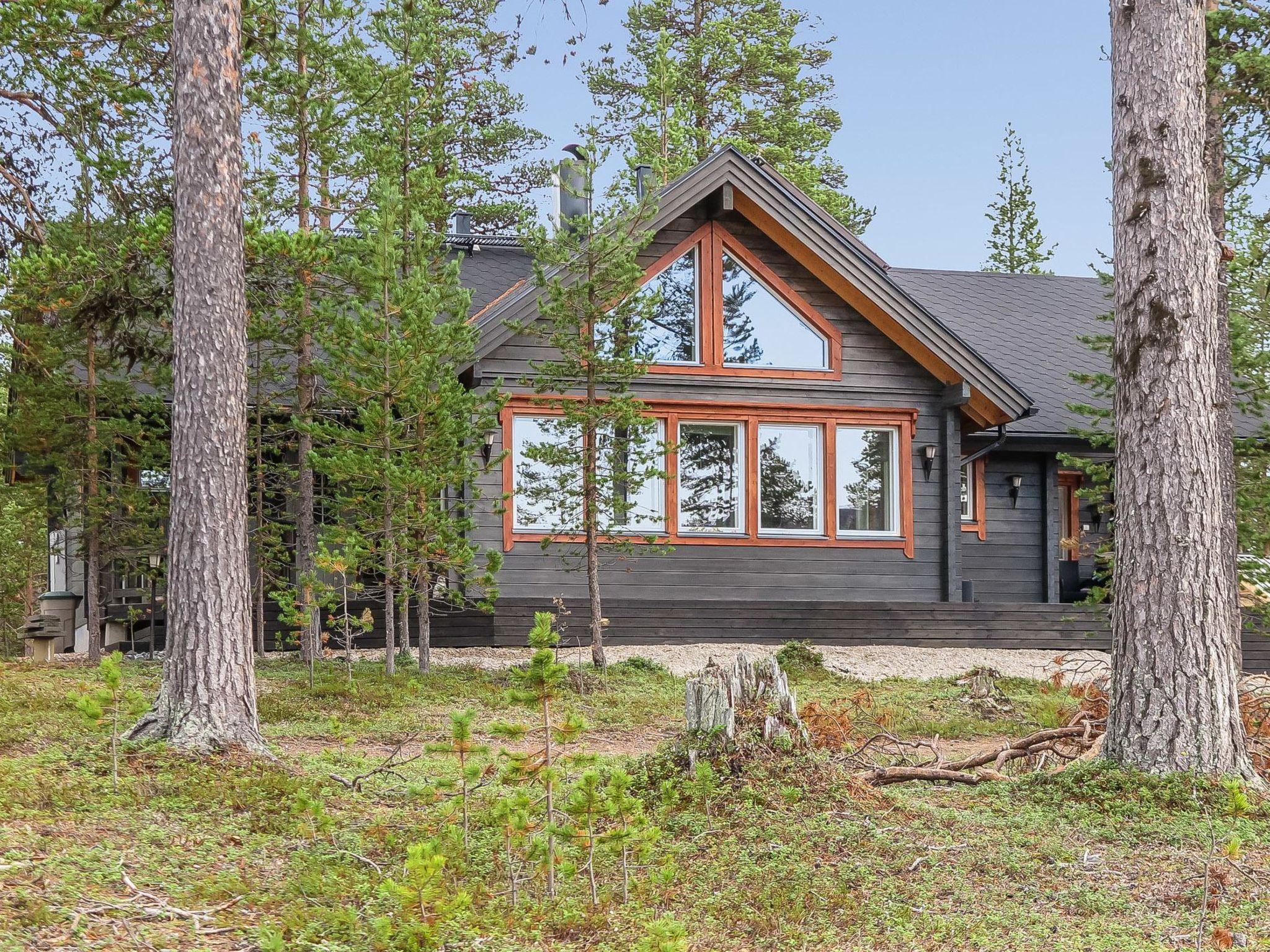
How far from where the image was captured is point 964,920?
4.39 meters

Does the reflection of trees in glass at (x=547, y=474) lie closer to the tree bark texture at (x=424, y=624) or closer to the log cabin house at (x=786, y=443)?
the log cabin house at (x=786, y=443)

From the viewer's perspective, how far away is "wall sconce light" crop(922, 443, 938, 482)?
15727 mm

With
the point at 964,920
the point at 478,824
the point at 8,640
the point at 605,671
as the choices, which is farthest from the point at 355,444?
the point at 8,640

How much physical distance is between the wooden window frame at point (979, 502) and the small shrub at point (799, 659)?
540cm

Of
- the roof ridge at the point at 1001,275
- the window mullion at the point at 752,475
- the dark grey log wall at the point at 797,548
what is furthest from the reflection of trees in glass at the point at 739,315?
the roof ridge at the point at 1001,275

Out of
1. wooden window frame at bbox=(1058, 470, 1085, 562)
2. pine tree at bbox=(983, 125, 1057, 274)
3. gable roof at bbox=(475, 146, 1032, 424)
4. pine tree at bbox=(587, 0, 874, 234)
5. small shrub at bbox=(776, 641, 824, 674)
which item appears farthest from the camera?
pine tree at bbox=(983, 125, 1057, 274)

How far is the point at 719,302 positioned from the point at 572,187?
3.21m

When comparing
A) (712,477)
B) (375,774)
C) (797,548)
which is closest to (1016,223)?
(797,548)

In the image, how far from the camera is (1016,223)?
3625cm

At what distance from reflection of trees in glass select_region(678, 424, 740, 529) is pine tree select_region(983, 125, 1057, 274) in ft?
77.5

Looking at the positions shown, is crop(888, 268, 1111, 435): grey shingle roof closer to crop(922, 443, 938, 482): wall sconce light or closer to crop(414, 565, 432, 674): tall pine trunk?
crop(922, 443, 938, 482): wall sconce light

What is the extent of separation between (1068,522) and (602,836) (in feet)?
52.9

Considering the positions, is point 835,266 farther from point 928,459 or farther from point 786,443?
point 928,459

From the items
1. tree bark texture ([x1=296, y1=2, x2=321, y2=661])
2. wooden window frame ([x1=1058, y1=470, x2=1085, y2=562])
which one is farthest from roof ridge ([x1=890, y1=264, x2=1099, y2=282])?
tree bark texture ([x1=296, y1=2, x2=321, y2=661])
